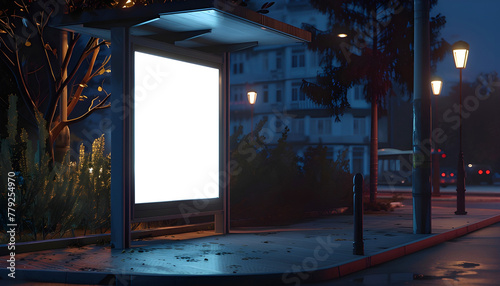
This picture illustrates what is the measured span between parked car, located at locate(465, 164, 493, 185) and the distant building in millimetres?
15801

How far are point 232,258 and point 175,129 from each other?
3.22 metres

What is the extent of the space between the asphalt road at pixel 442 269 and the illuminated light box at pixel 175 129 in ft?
13.0

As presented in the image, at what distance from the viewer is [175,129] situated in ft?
38.3

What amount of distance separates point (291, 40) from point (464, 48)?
8525mm

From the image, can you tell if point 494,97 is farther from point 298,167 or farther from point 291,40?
point 291,40

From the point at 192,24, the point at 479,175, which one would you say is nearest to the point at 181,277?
the point at 192,24

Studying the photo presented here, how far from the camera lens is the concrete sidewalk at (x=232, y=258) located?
783cm

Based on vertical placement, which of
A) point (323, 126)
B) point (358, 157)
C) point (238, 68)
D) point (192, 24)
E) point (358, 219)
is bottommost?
point (358, 219)

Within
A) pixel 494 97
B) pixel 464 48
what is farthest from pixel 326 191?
pixel 494 97

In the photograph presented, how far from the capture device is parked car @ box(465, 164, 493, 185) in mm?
52094

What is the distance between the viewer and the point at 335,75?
20.9 metres

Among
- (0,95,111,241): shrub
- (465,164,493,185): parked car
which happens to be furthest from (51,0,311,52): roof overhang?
(465,164,493,185): parked car

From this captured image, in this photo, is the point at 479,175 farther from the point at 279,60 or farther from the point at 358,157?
the point at 279,60

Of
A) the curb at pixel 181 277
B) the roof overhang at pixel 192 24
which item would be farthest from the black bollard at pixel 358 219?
the roof overhang at pixel 192 24
